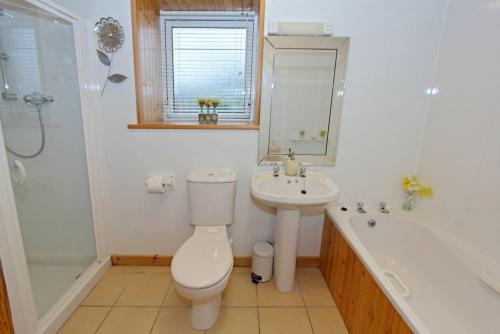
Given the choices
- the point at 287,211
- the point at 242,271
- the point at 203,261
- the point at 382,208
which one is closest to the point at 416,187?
the point at 382,208

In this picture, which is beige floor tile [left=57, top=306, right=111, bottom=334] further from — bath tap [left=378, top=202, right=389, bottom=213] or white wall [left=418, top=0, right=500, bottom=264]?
white wall [left=418, top=0, right=500, bottom=264]

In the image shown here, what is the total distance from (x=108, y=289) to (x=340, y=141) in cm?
201

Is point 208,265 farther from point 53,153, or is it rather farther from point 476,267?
point 476,267

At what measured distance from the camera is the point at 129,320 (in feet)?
5.03

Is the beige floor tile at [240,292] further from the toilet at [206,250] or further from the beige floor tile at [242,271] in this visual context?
the toilet at [206,250]

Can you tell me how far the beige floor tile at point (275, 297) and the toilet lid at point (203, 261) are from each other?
1.62 ft

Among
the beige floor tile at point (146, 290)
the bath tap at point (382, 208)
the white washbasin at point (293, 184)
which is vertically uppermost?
the white washbasin at point (293, 184)

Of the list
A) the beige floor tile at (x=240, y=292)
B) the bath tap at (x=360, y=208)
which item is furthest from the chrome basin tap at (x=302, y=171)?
the beige floor tile at (x=240, y=292)

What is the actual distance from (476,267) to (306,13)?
184 cm

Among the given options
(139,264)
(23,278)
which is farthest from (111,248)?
(23,278)

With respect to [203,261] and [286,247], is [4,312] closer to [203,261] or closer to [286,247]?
[203,261]

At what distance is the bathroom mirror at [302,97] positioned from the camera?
1.73 m

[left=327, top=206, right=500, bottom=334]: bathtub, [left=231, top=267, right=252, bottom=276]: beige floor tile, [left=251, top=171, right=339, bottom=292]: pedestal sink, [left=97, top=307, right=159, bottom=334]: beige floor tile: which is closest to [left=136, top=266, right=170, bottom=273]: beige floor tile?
[left=97, top=307, right=159, bottom=334]: beige floor tile

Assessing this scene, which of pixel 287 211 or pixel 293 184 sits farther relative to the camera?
pixel 293 184
